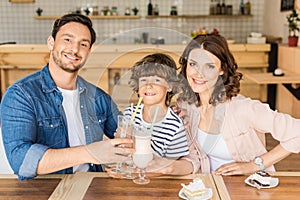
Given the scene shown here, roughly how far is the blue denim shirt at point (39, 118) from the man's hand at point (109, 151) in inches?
2.4

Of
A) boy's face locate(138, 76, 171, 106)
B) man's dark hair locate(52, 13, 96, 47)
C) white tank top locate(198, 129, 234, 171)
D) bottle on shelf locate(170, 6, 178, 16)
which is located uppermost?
bottle on shelf locate(170, 6, 178, 16)

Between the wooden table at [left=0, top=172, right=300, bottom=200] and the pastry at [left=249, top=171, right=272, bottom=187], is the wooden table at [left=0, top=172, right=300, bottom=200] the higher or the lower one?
the lower one

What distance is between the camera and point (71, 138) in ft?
5.69

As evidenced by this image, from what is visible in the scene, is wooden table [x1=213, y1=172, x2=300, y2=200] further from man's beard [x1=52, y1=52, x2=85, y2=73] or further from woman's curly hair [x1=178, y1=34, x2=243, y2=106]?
man's beard [x1=52, y1=52, x2=85, y2=73]

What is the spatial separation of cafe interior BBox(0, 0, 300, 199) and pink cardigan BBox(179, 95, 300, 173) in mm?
150

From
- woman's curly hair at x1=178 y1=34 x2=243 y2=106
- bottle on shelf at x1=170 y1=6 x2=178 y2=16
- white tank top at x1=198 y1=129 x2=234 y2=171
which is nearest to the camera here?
woman's curly hair at x1=178 y1=34 x2=243 y2=106

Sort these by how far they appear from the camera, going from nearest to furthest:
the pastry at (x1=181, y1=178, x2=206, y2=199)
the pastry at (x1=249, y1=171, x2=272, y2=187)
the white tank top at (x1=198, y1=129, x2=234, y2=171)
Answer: the pastry at (x1=181, y1=178, x2=206, y2=199), the pastry at (x1=249, y1=171, x2=272, y2=187), the white tank top at (x1=198, y1=129, x2=234, y2=171)

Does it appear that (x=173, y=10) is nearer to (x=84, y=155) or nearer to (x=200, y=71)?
(x=200, y=71)

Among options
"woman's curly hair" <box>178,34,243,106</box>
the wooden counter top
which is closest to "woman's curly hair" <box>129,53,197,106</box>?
"woman's curly hair" <box>178,34,243,106</box>

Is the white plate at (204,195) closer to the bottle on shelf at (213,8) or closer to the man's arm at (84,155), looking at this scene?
the man's arm at (84,155)

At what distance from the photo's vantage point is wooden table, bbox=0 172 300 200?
1.34 m

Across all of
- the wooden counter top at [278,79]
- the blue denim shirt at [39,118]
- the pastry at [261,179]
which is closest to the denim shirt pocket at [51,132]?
the blue denim shirt at [39,118]

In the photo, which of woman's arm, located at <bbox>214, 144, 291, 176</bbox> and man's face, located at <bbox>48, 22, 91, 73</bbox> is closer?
woman's arm, located at <bbox>214, 144, 291, 176</bbox>

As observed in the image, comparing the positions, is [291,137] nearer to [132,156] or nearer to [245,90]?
[132,156]
